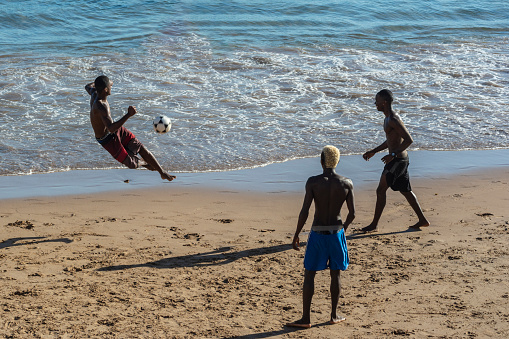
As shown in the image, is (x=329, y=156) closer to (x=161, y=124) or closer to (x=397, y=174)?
(x=397, y=174)

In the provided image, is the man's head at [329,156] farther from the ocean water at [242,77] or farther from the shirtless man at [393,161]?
the ocean water at [242,77]

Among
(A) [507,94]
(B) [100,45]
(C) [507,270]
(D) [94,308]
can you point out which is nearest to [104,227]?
(D) [94,308]

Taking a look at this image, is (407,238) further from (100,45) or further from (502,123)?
(100,45)

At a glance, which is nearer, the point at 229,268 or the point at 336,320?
the point at 336,320

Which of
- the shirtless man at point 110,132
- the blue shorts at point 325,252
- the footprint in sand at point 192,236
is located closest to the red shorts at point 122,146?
the shirtless man at point 110,132

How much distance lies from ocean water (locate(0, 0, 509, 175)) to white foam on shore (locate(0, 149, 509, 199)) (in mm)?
401

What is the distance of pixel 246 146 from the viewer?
38.4 ft

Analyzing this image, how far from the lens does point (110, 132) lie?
8117mm

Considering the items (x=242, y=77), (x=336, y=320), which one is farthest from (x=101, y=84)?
(x=242, y=77)

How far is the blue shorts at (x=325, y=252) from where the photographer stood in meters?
5.44

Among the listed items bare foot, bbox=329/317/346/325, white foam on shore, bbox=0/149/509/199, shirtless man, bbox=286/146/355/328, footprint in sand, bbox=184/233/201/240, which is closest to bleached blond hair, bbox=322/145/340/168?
shirtless man, bbox=286/146/355/328

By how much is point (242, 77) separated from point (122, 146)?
8710mm

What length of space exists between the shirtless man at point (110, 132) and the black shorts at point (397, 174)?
2.87 meters

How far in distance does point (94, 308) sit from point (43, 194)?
12.5ft
